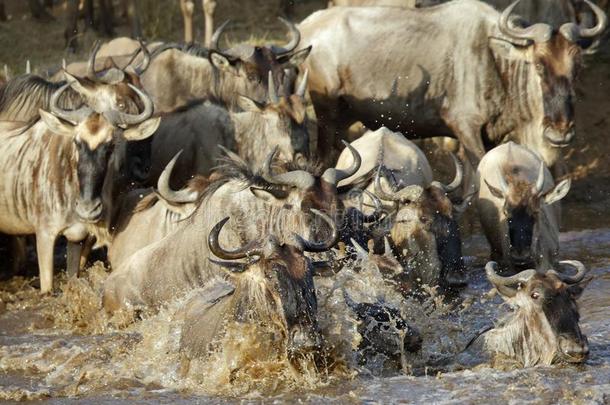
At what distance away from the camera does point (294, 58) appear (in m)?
12.1

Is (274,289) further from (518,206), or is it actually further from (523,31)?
(523,31)

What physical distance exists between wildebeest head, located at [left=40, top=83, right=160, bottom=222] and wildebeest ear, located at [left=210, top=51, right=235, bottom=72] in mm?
1616

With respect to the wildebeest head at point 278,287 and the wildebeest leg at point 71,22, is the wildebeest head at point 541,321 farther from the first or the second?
the wildebeest leg at point 71,22

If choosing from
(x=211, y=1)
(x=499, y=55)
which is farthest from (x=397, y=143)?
(x=211, y=1)

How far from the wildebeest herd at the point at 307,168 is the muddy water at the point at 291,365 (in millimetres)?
133

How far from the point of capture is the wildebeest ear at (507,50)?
39.0 ft

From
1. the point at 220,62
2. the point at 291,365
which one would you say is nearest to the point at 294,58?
the point at 220,62

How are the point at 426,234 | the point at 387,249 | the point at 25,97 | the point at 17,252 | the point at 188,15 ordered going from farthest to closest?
the point at 188,15 < the point at 25,97 < the point at 17,252 < the point at 426,234 < the point at 387,249

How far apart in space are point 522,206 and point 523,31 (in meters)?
2.10

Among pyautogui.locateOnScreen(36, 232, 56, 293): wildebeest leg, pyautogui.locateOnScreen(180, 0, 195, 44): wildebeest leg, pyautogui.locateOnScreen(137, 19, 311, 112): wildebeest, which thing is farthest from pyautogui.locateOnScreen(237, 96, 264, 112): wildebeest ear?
pyautogui.locateOnScreen(180, 0, 195, 44): wildebeest leg

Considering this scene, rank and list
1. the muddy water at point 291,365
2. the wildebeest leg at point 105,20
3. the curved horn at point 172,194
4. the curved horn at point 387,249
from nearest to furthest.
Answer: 1. the muddy water at point 291,365
2. the curved horn at point 387,249
3. the curved horn at point 172,194
4. the wildebeest leg at point 105,20

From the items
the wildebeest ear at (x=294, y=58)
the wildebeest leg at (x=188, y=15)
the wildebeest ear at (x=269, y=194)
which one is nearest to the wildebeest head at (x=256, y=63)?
the wildebeest ear at (x=294, y=58)

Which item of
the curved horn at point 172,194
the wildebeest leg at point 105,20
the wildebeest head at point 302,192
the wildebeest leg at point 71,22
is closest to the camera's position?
the wildebeest head at point 302,192

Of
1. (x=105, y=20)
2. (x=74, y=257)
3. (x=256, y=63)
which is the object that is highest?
(x=256, y=63)
